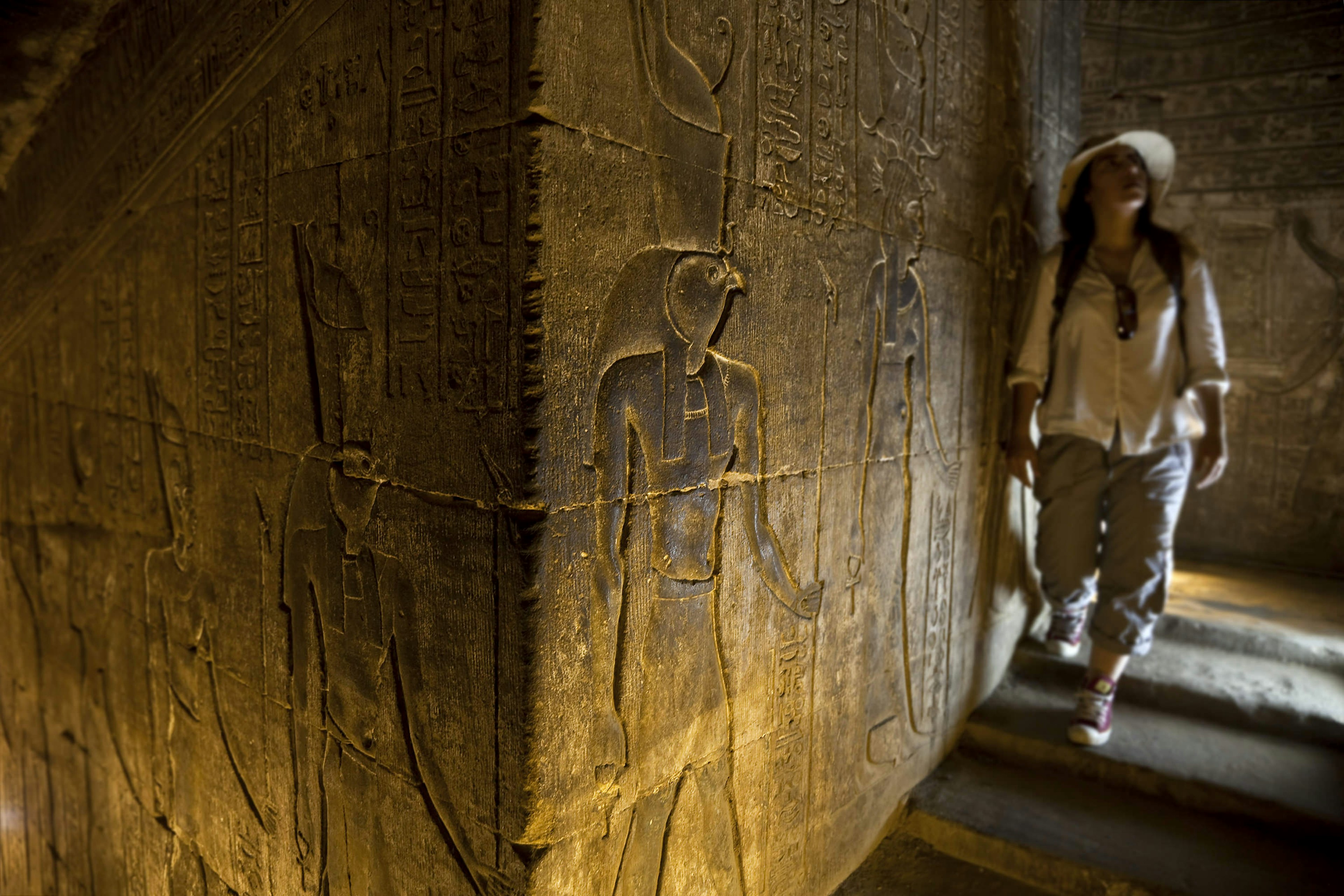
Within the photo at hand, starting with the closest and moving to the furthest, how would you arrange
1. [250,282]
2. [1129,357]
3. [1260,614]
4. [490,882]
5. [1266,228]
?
[490,882], [250,282], [1129,357], [1260,614], [1266,228]

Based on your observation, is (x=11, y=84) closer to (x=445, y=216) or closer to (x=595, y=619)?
(x=445, y=216)

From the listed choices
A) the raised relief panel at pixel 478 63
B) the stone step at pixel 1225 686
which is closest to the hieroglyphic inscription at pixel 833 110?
the raised relief panel at pixel 478 63

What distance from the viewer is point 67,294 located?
311 cm

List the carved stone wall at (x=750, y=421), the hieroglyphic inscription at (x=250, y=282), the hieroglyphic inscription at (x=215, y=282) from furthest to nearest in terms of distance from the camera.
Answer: the hieroglyphic inscription at (x=215, y=282), the hieroglyphic inscription at (x=250, y=282), the carved stone wall at (x=750, y=421)

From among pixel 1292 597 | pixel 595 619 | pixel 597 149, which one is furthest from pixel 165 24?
pixel 1292 597

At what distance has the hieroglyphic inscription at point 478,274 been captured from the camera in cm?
160

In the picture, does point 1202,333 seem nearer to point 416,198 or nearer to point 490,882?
point 416,198

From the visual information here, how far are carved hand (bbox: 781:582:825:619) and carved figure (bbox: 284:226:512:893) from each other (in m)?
1.01

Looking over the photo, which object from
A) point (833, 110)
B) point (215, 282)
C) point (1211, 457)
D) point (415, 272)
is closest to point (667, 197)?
point (415, 272)

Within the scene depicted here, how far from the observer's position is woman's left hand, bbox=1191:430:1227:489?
3.28 m

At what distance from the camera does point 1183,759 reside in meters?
3.19

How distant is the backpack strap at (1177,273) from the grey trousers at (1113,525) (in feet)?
1.14

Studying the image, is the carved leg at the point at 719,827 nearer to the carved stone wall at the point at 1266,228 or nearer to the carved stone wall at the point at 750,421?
the carved stone wall at the point at 750,421

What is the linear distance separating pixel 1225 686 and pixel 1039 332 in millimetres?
1735
